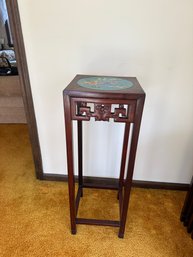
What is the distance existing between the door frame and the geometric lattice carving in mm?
580

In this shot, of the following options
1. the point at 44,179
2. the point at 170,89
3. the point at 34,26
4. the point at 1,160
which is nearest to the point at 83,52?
the point at 34,26

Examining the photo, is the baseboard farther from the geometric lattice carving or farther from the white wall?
the geometric lattice carving

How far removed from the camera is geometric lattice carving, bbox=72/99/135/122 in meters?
0.85

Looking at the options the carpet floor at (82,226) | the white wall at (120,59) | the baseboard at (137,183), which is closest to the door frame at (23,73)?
the white wall at (120,59)

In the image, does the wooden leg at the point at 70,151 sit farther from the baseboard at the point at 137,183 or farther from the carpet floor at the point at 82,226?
the baseboard at the point at 137,183

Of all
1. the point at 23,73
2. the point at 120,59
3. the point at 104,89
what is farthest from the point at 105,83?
the point at 23,73

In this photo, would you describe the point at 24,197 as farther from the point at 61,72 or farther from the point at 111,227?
the point at 61,72

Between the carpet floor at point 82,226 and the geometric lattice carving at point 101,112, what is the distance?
82 cm

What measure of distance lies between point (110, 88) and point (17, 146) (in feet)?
5.37

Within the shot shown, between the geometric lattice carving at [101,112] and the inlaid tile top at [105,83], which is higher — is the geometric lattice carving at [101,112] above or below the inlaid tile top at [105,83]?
below

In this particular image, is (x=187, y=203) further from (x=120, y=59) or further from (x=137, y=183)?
(x=120, y=59)

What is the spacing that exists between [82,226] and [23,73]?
111cm

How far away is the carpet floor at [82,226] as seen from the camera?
3.70 feet

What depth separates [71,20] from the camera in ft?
3.53
